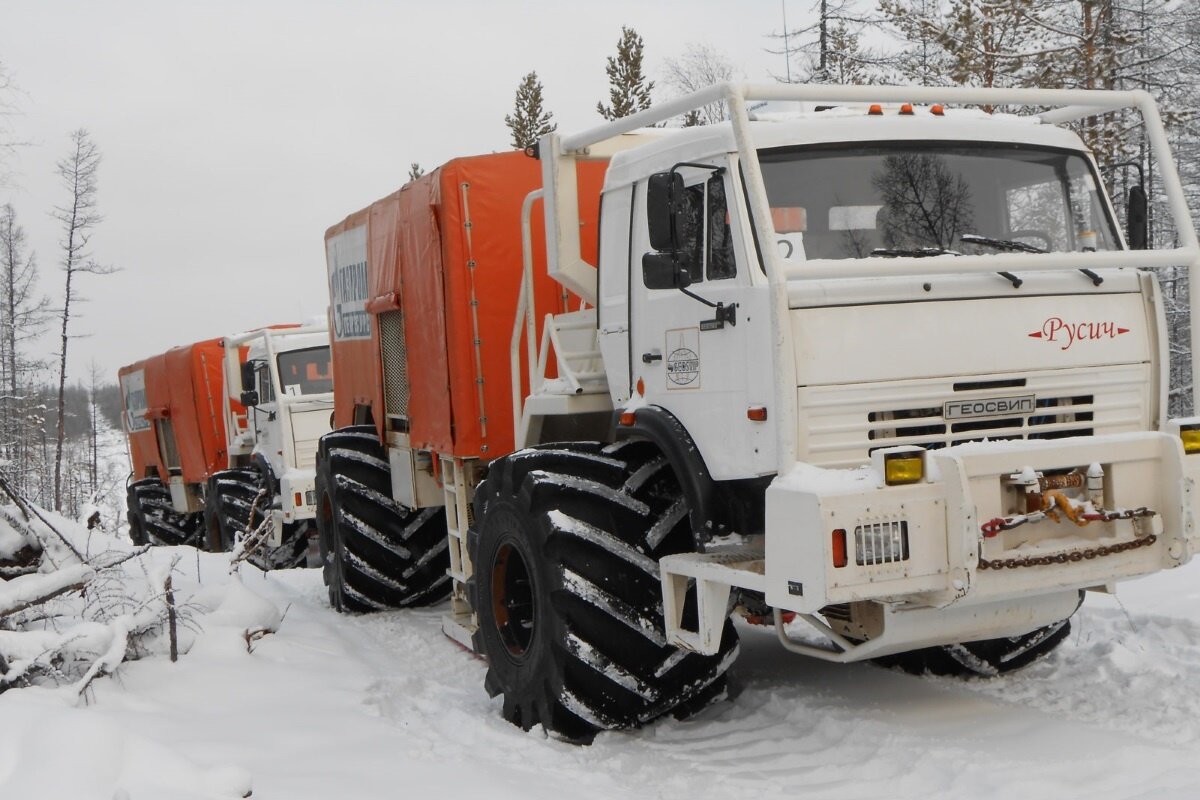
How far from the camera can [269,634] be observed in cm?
822

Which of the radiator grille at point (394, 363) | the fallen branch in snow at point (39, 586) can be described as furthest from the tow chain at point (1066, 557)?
the radiator grille at point (394, 363)

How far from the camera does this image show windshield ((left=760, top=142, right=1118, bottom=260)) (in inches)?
221

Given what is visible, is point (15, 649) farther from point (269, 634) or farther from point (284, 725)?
point (269, 634)

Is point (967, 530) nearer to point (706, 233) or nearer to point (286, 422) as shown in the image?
point (706, 233)

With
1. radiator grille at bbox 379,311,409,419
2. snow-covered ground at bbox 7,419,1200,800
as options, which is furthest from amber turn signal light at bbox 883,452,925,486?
radiator grille at bbox 379,311,409,419

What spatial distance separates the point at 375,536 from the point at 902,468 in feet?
19.8

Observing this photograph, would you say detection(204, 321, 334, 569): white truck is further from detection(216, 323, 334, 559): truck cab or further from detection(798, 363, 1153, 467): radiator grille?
detection(798, 363, 1153, 467): radiator grille

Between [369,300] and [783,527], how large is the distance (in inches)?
231

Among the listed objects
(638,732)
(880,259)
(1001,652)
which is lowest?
(638,732)

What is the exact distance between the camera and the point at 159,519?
22.6m

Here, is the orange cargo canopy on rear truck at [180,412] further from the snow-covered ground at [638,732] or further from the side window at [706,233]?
the side window at [706,233]

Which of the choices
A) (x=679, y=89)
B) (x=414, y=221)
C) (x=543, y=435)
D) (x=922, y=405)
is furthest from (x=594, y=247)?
(x=679, y=89)

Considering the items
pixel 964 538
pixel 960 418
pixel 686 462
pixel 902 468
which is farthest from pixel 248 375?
pixel 964 538

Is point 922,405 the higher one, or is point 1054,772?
point 922,405
